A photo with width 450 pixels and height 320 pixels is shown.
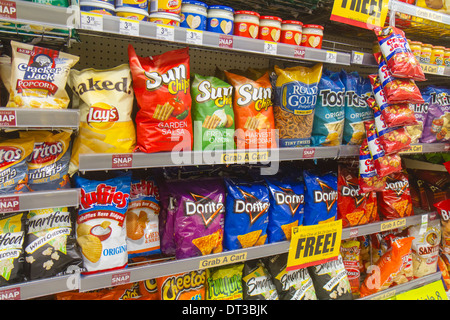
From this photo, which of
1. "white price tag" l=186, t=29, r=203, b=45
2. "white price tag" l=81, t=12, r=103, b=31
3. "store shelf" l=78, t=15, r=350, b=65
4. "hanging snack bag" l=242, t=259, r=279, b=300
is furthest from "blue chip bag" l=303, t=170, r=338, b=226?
"white price tag" l=81, t=12, r=103, b=31

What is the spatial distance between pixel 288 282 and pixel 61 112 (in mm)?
1385

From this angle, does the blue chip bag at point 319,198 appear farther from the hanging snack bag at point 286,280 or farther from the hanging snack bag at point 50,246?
the hanging snack bag at point 50,246

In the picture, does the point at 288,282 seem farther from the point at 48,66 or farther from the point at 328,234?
the point at 48,66

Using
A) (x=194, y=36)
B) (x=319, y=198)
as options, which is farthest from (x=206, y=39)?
(x=319, y=198)

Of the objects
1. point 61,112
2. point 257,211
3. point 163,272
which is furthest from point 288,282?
point 61,112

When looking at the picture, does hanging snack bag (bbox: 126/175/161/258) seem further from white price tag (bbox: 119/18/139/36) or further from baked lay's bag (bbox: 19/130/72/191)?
white price tag (bbox: 119/18/139/36)

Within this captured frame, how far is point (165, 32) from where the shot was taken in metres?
1.17

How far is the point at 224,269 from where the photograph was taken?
1637mm

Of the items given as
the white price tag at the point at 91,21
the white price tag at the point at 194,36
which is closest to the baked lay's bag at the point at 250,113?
the white price tag at the point at 194,36

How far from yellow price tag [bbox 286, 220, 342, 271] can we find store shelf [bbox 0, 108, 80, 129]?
116 centimetres

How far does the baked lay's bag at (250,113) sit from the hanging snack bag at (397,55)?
64 centimetres

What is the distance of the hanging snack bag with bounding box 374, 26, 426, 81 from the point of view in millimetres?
1554

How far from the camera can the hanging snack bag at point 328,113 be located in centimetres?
165

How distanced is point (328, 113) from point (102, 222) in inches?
47.3
